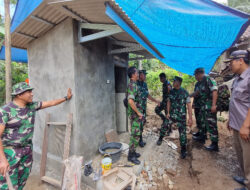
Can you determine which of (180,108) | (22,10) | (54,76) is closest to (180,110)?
(180,108)

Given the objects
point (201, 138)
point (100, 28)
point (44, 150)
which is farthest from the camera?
point (201, 138)

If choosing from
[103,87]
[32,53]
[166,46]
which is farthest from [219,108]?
[32,53]

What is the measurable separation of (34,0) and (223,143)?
5.83 metres

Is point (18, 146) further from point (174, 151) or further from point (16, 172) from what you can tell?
point (174, 151)

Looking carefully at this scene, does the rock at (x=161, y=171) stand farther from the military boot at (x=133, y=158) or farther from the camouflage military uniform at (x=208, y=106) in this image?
the camouflage military uniform at (x=208, y=106)

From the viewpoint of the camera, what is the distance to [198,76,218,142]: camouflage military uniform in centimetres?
346

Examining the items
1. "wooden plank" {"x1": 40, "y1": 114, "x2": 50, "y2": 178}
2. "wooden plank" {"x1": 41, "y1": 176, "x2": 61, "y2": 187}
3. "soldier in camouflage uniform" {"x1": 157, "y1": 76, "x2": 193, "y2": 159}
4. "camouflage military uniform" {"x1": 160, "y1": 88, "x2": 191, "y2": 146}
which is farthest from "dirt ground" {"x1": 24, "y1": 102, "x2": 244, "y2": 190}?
"camouflage military uniform" {"x1": 160, "y1": 88, "x2": 191, "y2": 146}

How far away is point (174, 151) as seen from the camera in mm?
3820

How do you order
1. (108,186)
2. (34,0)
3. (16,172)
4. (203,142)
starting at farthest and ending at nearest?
(203,142) → (108,186) → (34,0) → (16,172)

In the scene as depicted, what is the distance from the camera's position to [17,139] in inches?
78.2

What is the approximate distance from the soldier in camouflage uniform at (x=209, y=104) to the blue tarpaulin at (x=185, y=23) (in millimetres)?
776

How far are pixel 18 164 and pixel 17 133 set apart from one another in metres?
0.48

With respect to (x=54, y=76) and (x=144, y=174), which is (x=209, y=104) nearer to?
(x=144, y=174)

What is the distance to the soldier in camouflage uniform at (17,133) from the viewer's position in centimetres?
190
